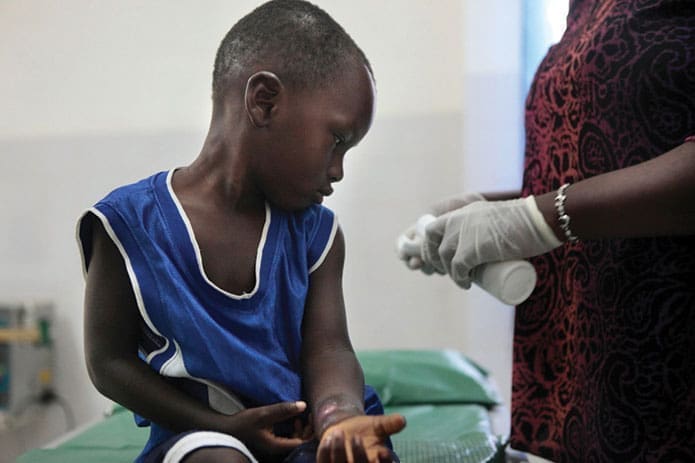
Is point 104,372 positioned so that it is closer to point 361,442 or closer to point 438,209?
point 361,442

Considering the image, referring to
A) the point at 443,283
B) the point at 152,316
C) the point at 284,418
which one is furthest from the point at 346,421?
the point at 443,283

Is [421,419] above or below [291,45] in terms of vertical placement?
below

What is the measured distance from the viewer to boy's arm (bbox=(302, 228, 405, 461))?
646 mm

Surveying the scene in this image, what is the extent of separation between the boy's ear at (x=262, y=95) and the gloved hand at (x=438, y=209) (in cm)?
35

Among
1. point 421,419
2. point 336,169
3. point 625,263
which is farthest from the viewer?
point 421,419

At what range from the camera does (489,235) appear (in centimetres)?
76

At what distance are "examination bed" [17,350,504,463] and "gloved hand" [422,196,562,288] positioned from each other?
0.36 m

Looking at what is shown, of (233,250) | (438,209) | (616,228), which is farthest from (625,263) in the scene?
(233,250)

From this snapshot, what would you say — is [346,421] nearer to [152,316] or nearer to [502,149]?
[152,316]

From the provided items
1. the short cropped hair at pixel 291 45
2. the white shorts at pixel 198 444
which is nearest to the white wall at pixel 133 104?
the short cropped hair at pixel 291 45

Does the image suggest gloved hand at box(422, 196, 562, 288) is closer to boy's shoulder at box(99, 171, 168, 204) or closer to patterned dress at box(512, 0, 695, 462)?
patterned dress at box(512, 0, 695, 462)

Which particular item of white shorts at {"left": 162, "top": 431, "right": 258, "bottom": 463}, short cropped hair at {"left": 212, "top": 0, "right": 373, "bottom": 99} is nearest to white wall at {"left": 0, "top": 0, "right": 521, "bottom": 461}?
short cropped hair at {"left": 212, "top": 0, "right": 373, "bottom": 99}

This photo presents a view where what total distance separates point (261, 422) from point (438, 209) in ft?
1.42

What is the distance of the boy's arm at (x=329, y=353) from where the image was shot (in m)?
0.65
